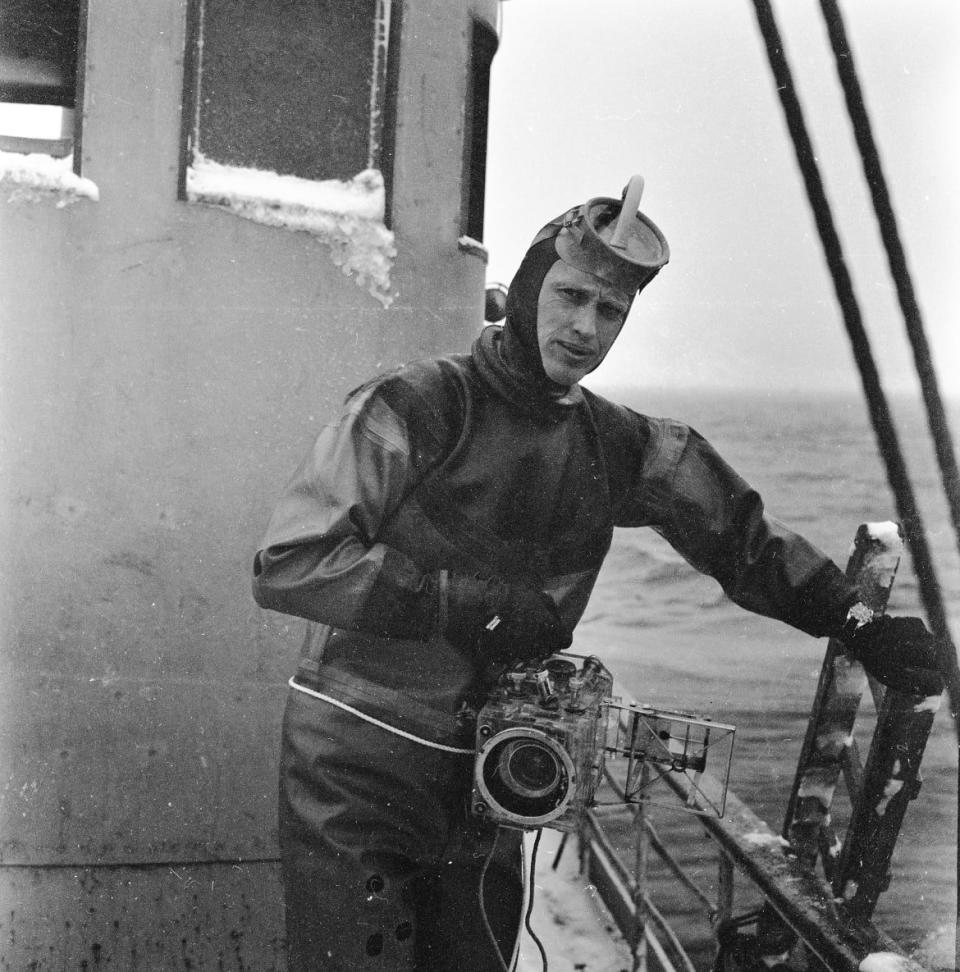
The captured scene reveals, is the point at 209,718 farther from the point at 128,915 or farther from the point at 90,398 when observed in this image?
the point at 90,398

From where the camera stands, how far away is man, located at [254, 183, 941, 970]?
156 cm

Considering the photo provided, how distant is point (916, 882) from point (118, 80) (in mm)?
10881

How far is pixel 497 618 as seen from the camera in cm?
156

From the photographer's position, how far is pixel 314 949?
1644 millimetres

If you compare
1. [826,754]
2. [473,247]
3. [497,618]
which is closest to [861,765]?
[826,754]

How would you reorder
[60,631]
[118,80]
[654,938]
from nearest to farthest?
1. [118,80]
2. [60,631]
3. [654,938]

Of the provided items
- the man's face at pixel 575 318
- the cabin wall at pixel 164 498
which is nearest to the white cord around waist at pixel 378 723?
the cabin wall at pixel 164 498

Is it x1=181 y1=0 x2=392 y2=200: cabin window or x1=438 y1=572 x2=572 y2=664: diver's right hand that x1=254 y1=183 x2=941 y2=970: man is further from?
x1=181 y1=0 x2=392 y2=200: cabin window

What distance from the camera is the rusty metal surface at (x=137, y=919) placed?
2.00 metres

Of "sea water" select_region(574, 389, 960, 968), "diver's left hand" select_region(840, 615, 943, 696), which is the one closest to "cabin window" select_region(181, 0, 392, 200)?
"diver's left hand" select_region(840, 615, 943, 696)

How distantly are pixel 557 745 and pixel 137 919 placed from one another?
1.12 m

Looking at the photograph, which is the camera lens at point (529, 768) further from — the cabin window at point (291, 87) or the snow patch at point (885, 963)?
the cabin window at point (291, 87)

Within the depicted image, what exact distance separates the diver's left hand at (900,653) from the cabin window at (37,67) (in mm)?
1694

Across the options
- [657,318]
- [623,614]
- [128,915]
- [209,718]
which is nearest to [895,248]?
[657,318]
